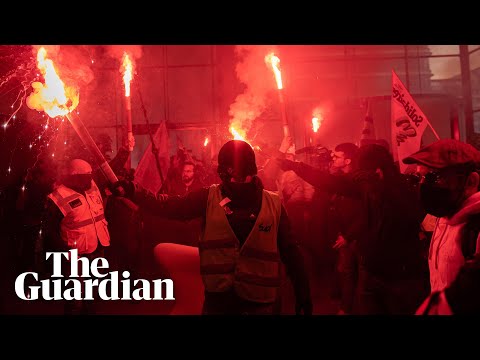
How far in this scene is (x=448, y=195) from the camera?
124 inches

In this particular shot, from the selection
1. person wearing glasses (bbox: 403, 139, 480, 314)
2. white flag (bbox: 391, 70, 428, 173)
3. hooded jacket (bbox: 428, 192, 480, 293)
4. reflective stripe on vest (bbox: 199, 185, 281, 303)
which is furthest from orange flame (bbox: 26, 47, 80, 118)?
white flag (bbox: 391, 70, 428, 173)

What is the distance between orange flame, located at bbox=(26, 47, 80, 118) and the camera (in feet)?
12.9

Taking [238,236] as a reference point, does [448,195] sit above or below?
above

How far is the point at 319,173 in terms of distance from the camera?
14.0 feet

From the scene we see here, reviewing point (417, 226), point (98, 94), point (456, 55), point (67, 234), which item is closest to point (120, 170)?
point (67, 234)

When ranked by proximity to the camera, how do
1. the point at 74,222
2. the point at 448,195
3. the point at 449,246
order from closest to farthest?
the point at 449,246, the point at 448,195, the point at 74,222

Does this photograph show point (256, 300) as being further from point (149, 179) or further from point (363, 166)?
point (149, 179)

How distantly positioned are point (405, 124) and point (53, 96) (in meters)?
4.54

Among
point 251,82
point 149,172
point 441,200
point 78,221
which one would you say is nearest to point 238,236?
point 441,200

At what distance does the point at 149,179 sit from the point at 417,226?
4553 millimetres

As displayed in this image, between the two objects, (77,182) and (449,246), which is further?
(77,182)

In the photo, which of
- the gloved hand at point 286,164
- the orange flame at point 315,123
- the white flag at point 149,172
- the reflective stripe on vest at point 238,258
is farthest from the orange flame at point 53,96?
the orange flame at point 315,123

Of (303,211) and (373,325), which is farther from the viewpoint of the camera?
(303,211)

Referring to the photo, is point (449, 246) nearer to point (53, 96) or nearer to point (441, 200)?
point (441, 200)
